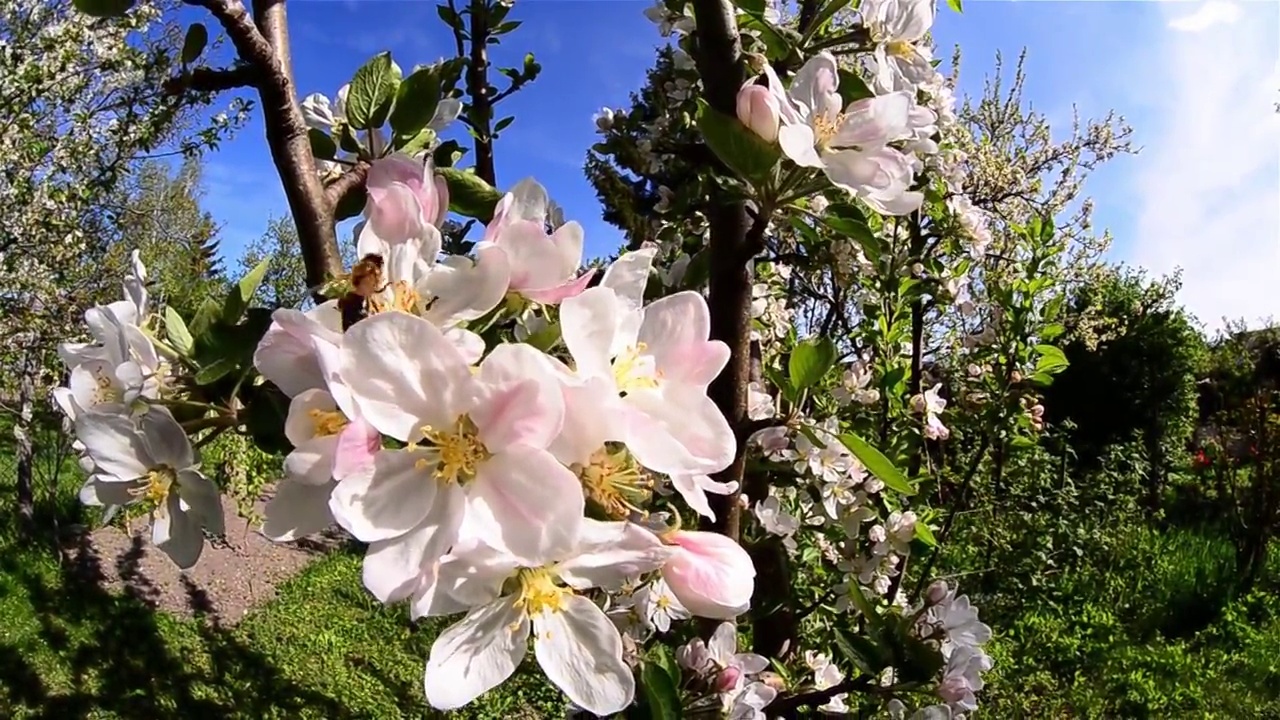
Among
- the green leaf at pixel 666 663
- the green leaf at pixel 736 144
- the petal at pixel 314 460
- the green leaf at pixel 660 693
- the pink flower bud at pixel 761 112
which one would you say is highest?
the pink flower bud at pixel 761 112

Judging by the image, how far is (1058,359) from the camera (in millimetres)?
2760

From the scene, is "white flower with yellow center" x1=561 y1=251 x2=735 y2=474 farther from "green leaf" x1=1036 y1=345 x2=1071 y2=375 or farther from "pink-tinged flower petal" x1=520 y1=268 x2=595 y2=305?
"green leaf" x1=1036 y1=345 x2=1071 y2=375

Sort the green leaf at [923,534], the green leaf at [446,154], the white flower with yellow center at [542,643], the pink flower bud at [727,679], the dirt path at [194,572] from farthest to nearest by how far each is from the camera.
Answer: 1. the dirt path at [194,572]
2. the green leaf at [923,534]
3. the pink flower bud at [727,679]
4. the green leaf at [446,154]
5. the white flower with yellow center at [542,643]

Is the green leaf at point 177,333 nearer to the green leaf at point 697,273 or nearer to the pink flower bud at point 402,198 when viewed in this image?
the pink flower bud at point 402,198

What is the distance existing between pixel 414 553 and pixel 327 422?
11 centimetres

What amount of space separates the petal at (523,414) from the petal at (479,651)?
163 mm

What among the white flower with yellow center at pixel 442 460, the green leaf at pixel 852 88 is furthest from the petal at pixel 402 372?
the green leaf at pixel 852 88

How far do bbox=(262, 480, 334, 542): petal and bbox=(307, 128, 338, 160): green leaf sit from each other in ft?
1.56

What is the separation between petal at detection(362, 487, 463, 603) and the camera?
0.57 metres

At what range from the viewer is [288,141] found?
0.78m

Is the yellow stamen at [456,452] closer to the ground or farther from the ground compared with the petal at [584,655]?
farther from the ground

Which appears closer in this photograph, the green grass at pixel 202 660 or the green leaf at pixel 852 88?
the green leaf at pixel 852 88

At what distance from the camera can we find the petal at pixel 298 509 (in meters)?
0.62

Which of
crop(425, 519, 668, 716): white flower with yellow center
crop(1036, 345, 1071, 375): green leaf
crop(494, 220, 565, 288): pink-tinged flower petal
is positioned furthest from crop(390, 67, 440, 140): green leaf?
crop(1036, 345, 1071, 375): green leaf
